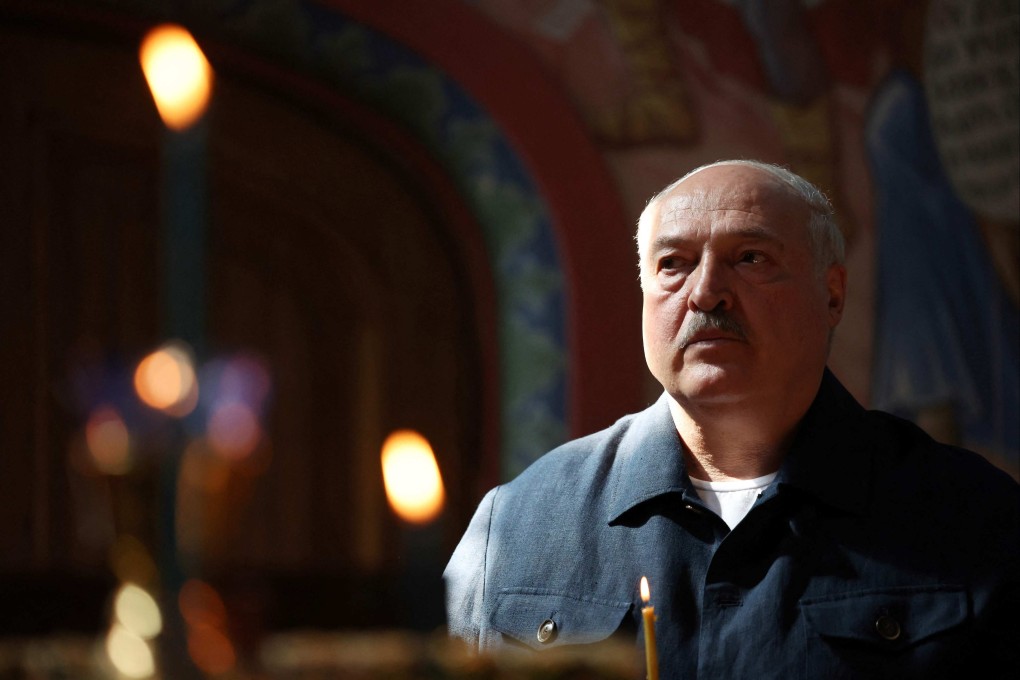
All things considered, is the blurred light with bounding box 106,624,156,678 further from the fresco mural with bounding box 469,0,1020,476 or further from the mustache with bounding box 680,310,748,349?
the fresco mural with bounding box 469,0,1020,476

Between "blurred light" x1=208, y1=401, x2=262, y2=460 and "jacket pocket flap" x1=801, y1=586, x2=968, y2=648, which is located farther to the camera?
"jacket pocket flap" x1=801, y1=586, x2=968, y2=648

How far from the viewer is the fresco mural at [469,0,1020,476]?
3895mm

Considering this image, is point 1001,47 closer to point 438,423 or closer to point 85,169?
point 438,423

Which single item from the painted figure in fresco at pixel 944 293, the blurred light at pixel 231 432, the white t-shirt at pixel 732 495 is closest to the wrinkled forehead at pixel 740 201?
the white t-shirt at pixel 732 495

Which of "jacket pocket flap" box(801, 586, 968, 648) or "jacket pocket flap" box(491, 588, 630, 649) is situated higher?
"jacket pocket flap" box(491, 588, 630, 649)

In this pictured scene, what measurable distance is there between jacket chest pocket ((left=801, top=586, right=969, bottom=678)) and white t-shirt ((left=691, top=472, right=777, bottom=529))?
0.21m

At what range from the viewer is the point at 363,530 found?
13.0 ft

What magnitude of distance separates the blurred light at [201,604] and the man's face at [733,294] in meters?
1.49

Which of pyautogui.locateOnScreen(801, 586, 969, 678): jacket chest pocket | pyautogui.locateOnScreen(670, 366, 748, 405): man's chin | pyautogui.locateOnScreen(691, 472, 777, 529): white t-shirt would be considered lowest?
pyautogui.locateOnScreen(801, 586, 969, 678): jacket chest pocket

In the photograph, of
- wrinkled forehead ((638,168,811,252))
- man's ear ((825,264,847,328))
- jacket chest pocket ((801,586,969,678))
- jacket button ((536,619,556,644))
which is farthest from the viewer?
man's ear ((825,264,847,328))

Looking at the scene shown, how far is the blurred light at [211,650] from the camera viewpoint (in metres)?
0.58

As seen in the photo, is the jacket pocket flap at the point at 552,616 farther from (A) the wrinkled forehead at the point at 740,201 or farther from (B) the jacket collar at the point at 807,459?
(A) the wrinkled forehead at the point at 740,201

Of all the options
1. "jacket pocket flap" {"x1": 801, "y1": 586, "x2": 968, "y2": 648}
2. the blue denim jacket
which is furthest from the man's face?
"jacket pocket flap" {"x1": 801, "y1": 586, "x2": 968, "y2": 648}

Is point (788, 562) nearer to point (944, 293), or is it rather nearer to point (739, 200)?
point (739, 200)
